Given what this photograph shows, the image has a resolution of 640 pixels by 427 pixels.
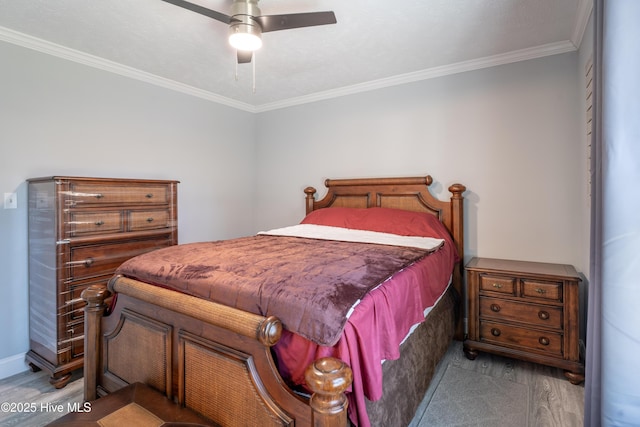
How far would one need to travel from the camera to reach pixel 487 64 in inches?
109

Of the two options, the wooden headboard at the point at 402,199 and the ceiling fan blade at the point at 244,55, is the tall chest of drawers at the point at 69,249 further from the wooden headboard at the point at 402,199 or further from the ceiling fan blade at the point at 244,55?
the wooden headboard at the point at 402,199

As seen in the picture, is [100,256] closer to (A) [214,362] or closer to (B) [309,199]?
(A) [214,362]

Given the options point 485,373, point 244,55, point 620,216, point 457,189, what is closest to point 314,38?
point 244,55

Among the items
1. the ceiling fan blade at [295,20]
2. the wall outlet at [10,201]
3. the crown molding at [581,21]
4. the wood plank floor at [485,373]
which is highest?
the crown molding at [581,21]

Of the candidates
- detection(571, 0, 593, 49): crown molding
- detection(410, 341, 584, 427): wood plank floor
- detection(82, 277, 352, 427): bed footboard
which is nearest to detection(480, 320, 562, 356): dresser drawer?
detection(410, 341, 584, 427): wood plank floor

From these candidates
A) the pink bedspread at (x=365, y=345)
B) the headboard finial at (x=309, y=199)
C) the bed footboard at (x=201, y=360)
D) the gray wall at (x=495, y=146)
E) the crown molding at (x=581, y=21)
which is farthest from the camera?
the headboard finial at (x=309, y=199)

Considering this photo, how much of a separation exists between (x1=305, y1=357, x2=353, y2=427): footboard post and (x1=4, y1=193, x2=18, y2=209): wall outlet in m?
2.64

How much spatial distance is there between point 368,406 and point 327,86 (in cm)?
310

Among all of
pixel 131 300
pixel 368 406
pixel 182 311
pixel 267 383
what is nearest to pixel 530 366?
pixel 368 406

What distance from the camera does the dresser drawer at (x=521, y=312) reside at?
2.12 meters

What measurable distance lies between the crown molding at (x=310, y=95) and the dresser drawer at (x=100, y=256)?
62.4 inches

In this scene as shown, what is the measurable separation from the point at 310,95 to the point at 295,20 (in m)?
2.02

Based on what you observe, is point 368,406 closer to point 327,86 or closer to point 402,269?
point 402,269

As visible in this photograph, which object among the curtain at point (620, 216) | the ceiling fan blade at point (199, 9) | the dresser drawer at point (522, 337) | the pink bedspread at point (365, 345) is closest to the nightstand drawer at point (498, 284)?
the dresser drawer at point (522, 337)
